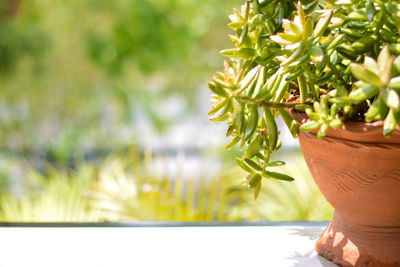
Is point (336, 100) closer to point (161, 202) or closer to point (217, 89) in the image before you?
point (217, 89)

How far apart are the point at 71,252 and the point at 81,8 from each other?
361 centimetres

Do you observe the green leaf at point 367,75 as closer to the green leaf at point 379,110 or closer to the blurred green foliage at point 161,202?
the green leaf at point 379,110

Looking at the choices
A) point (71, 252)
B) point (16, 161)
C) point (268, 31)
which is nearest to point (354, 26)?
point (268, 31)

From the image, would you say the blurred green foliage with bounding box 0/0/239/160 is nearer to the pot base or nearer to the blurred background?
the blurred background

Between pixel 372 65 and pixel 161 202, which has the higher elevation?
pixel 372 65

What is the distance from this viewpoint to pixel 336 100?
380 millimetres

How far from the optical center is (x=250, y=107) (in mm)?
421

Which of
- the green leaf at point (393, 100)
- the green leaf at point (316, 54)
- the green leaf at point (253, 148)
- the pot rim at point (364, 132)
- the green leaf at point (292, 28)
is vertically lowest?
the green leaf at point (253, 148)

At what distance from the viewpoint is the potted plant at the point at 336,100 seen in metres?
0.37

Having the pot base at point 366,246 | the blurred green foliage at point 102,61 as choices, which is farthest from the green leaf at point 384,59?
the blurred green foliage at point 102,61

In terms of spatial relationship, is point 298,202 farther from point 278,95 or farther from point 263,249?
point 278,95

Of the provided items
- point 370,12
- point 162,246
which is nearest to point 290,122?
point 370,12

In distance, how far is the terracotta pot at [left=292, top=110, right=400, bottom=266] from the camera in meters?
0.40

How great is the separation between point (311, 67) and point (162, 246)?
312 millimetres
